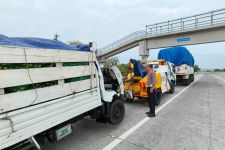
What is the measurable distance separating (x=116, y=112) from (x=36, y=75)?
2805mm

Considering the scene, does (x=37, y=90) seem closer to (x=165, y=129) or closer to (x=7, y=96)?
(x=7, y=96)

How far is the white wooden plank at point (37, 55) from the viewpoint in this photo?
88.7 inches

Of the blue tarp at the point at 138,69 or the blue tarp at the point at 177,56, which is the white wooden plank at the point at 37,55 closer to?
the blue tarp at the point at 138,69

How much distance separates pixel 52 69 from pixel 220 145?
12.9 feet

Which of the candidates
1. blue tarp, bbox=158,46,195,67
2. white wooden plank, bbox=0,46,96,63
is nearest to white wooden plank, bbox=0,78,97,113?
white wooden plank, bbox=0,46,96,63

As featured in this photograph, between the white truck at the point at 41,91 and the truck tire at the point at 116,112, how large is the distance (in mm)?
680

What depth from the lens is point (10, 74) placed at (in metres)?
2.29

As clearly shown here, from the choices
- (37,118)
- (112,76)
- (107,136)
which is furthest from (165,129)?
(37,118)

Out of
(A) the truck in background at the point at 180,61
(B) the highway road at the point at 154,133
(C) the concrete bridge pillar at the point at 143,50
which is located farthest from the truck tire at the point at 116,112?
(C) the concrete bridge pillar at the point at 143,50

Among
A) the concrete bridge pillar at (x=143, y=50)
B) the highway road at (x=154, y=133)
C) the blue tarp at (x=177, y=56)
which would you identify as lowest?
the highway road at (x=154, y=133)

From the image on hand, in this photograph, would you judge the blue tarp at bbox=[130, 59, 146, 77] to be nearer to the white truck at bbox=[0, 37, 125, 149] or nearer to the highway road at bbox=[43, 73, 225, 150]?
the highway road at bbox=[43, 73, 225, 150]

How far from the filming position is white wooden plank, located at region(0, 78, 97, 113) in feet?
7.41

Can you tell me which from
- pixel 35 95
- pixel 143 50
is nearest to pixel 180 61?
pixel 143 50

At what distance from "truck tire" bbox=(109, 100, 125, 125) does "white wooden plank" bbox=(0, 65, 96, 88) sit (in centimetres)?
158
